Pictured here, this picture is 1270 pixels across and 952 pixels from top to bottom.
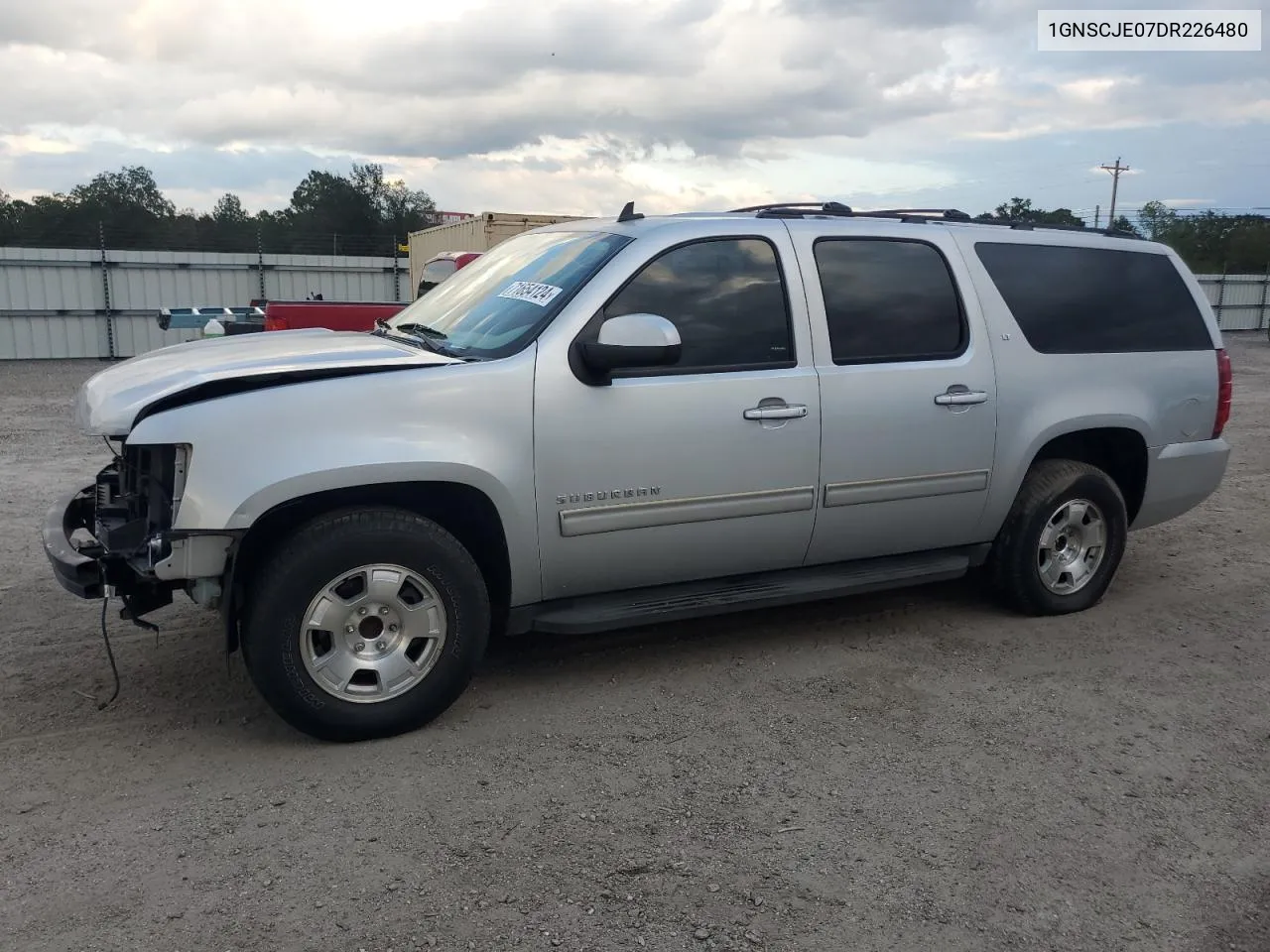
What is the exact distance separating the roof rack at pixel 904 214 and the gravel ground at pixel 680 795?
6.39 ft

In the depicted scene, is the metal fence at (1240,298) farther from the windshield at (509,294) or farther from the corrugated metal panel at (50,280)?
the windshield at (509,294)

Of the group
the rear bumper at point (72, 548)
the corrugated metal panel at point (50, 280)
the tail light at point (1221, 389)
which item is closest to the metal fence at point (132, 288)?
the corrugated metal panel at point (50, 280)

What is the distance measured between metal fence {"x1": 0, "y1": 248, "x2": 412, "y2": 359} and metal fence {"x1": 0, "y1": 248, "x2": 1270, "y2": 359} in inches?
0.8

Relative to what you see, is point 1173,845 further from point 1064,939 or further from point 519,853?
point 519,853

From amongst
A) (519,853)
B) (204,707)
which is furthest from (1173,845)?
(204,707)

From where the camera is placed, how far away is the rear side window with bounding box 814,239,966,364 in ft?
14.4

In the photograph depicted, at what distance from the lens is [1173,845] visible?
3107 mm

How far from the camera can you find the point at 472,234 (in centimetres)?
1811

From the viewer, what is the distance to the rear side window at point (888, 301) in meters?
4.40

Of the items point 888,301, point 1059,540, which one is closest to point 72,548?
point 888,301

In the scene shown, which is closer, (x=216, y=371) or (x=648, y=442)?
(x=216, y=371)

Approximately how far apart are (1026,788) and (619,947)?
1.59m

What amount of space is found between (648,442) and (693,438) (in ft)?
0.63

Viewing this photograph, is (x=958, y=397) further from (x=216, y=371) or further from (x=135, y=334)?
(x=135, y=334)
